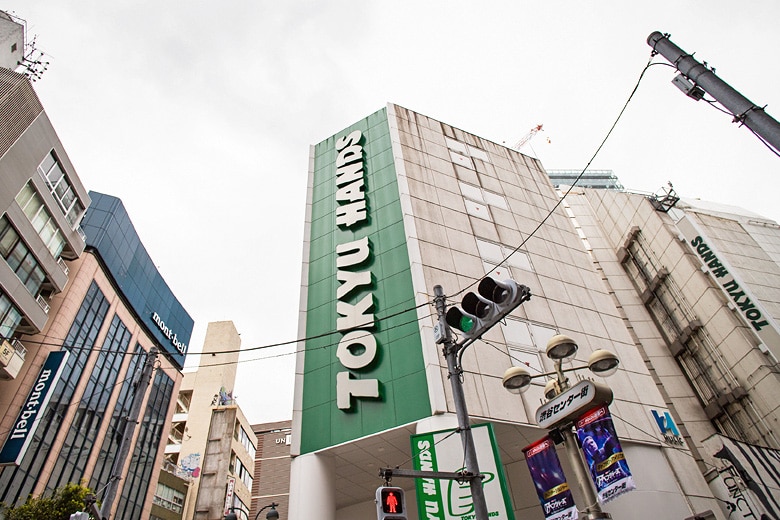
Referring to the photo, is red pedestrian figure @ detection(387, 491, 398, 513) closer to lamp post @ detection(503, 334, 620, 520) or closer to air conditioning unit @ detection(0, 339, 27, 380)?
lamp post @ detection(503, 334, 620, 520)

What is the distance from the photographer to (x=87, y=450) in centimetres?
4212

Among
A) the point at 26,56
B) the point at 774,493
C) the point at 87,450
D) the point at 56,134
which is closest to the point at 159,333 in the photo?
the point at 87,450

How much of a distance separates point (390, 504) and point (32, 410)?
123ft

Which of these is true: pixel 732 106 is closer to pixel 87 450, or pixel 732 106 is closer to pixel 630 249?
pixel 630 249

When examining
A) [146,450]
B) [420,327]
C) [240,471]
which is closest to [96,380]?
[146,450]

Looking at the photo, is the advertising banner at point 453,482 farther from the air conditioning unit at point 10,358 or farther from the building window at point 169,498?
the building window at point 169,498

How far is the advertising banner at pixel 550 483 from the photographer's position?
9273 mm

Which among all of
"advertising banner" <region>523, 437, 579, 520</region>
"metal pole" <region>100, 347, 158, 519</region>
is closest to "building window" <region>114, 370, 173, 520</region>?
"metal pole" <region>100, 347, 158, 519</region>

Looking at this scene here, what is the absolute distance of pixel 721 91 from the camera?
483 inches

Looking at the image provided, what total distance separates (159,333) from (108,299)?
11.9 m

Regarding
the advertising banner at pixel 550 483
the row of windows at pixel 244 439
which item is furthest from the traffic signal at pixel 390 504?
the row of windows at pixel 244 439

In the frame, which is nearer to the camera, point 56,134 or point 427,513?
point 427,513

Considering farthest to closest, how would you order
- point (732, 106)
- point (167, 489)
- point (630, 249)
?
point (167, 489) → point (630, 249) → point (732, 106)

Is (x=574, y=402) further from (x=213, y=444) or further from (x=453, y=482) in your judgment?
(x=213, y=444)
